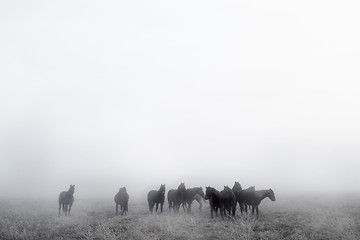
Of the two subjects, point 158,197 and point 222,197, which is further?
point 158,197

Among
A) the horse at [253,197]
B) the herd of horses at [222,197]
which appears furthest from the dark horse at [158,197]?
the horse at [253,197]

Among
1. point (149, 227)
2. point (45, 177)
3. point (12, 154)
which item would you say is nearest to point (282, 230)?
point (149, 227)

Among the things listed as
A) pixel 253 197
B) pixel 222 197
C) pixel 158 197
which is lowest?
pixel 253 197

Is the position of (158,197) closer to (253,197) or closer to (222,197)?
(222,197)

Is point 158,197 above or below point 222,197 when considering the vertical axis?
above

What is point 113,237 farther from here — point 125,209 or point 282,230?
point 125,209

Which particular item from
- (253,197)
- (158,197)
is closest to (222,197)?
(253,197)

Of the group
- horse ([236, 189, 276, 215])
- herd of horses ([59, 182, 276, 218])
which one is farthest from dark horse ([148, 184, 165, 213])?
horse ([236, 189, 276, 215])

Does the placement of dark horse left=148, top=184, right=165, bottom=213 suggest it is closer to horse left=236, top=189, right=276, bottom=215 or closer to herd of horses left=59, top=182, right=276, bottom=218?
herd of horses left=59, top=182, right=276, bottom=218

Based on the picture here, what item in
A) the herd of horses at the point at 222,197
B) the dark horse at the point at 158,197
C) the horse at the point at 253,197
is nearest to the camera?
the herd of horses at the point at 222,197

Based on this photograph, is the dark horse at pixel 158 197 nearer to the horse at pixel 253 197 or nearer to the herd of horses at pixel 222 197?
the herd of horses at pixel 222 197

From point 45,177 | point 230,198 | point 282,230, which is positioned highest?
point 45,177

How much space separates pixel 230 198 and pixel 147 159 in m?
143

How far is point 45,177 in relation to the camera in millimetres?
114375
